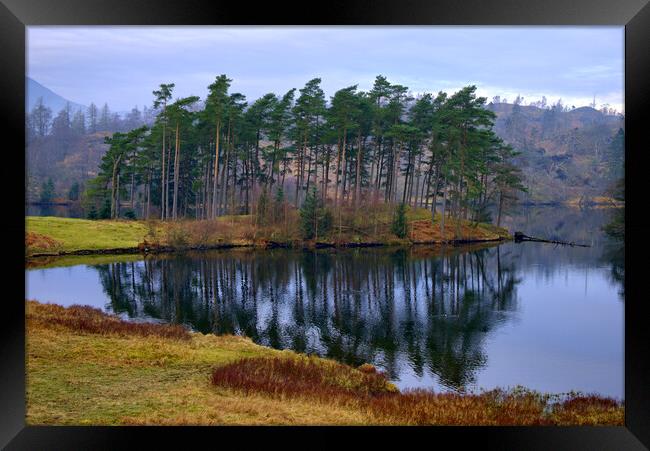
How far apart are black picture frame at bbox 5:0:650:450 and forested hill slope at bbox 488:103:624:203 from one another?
137 ft

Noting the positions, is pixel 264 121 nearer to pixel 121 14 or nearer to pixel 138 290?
pixel 138 290

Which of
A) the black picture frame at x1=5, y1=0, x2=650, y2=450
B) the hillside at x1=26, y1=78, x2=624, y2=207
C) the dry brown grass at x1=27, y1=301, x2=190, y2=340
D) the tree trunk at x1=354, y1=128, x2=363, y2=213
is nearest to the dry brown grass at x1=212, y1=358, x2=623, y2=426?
the black picture frame at x1=5, y1=0, x2=650, y2=450

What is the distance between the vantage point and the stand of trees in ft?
115

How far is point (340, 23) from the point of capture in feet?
23.7

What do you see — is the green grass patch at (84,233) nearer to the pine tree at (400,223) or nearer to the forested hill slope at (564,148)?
the pine tree at (400,223)

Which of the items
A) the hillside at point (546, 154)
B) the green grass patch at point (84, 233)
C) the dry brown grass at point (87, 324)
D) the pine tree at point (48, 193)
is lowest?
the dry brown grass at point (87, 324)

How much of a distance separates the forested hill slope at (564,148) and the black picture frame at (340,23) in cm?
4163

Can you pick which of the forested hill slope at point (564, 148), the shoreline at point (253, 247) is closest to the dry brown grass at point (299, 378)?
the shoreline at point (253, 247)

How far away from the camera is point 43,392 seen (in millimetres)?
8961

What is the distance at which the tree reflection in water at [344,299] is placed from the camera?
49.8ft

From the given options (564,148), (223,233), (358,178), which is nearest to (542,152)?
(564,148)

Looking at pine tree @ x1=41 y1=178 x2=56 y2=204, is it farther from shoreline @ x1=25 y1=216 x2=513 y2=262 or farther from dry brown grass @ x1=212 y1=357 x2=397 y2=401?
dry brown grass @ x1=212 y1=357 x2=397 y2=401

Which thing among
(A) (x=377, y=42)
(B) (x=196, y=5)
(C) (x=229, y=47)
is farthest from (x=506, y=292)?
(C) (x=229, y=47)

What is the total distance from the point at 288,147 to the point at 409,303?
19429 millimetres
